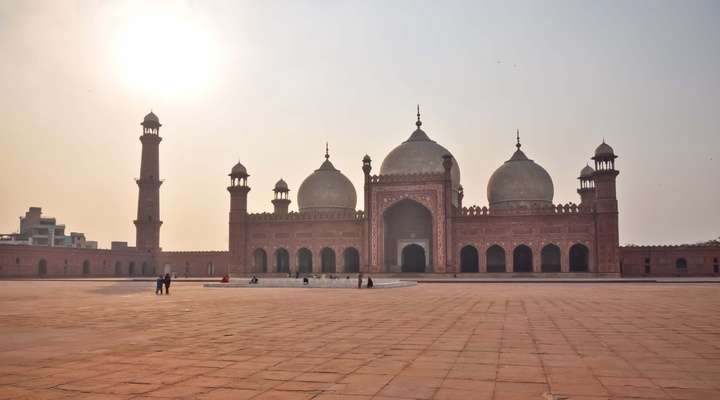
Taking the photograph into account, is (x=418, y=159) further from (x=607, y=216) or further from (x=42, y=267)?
(x=42, y=267)

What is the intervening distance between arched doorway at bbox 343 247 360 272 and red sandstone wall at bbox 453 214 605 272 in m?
6.41

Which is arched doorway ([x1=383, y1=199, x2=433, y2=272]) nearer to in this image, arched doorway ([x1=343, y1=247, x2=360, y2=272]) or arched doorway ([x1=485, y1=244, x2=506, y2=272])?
arched doorway ([x1=343, y1=247, x2=360, y2=272])


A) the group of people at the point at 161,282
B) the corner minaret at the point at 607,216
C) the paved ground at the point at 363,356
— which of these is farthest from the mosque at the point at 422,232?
the paved ground at the point at 363,356

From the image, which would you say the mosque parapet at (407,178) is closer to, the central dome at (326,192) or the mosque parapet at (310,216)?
the mosque parapet at (310,216)

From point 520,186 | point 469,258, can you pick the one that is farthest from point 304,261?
point 520,186

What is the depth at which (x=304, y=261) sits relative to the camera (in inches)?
1500

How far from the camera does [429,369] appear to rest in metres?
4.75

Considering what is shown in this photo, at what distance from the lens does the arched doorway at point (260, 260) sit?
38041mm

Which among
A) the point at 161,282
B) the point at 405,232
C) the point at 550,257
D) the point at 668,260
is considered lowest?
the point at 161,282

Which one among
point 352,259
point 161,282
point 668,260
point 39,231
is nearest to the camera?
point 161,282

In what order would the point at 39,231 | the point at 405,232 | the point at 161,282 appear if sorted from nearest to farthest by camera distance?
the point at 161,282, the point at 405,232, the point at 39,231

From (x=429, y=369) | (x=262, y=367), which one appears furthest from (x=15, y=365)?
(x=429, y=369)

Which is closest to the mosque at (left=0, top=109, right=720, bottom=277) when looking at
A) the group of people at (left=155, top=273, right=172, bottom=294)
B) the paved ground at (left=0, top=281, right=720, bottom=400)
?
the group of people at (left=155, top=273, right=172, bottom=294)

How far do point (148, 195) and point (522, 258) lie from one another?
2460cm
